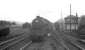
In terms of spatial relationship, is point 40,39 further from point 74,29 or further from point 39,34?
point 74,29

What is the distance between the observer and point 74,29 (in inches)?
1544

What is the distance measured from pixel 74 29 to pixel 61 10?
33.0 feet

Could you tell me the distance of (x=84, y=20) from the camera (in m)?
26.0

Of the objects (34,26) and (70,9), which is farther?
(70,9)

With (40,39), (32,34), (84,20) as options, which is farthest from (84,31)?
(32,34)

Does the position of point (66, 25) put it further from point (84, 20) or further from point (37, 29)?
point (37, 29)

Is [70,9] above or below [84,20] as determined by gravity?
above

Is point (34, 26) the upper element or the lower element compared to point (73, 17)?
lower

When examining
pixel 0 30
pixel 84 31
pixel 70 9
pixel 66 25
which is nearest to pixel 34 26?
pixel 0 30

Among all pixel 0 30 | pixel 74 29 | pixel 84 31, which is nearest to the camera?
pixel 0 30

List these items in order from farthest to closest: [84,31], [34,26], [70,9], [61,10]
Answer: [61,10] < [70,9] < [84,31] < [34,26]

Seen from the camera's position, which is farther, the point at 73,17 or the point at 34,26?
the point at 73,17

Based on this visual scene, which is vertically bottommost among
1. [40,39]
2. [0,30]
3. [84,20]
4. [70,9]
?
[40,39]

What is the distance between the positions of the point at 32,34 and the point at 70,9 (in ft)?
60.0
